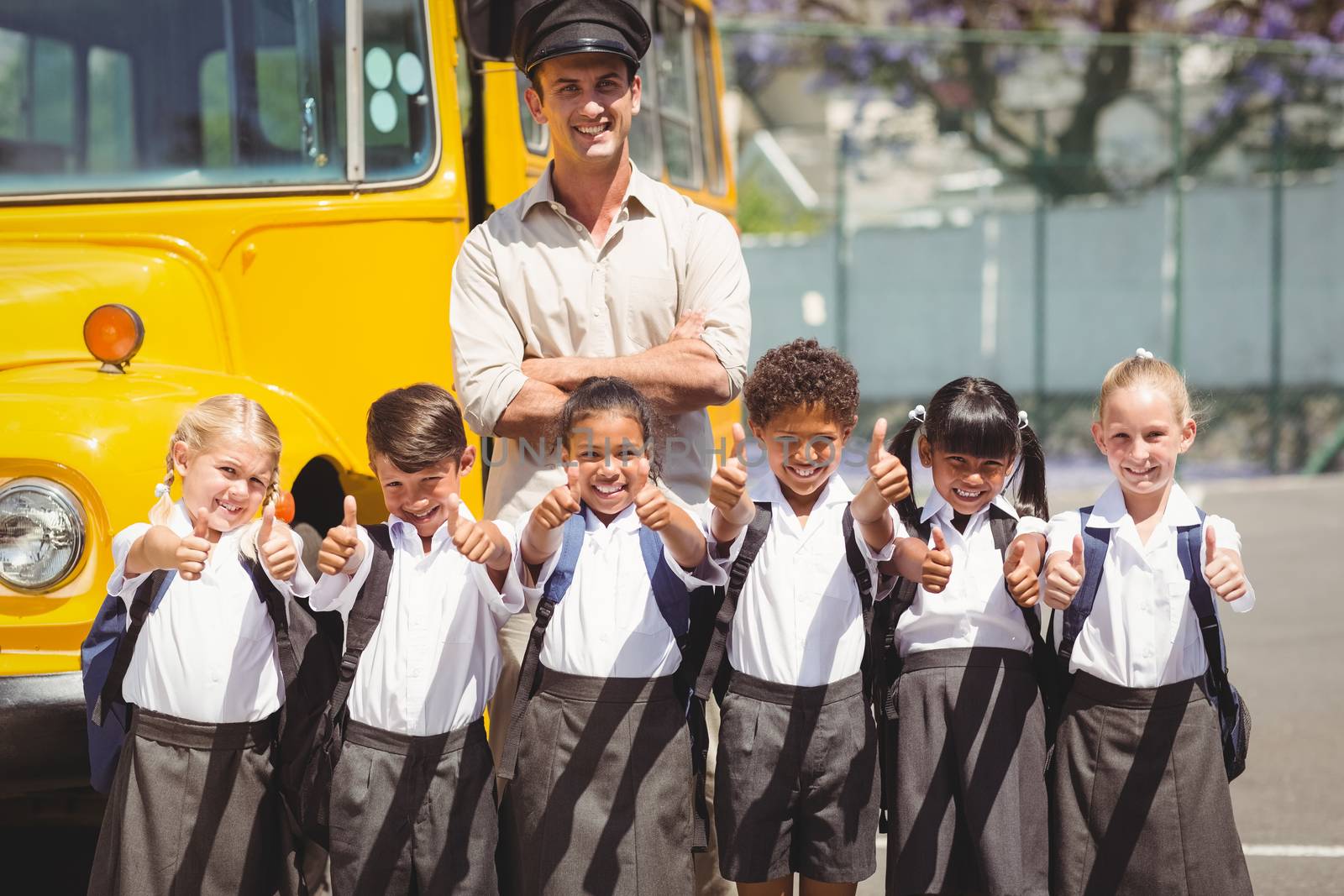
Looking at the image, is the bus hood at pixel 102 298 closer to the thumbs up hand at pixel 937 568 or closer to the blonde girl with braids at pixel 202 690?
the blonde girl with braids at pixel 202 690

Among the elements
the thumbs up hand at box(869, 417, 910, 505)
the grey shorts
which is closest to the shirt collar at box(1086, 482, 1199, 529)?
the thumbs up hand at box(869, 417, 910, 505)

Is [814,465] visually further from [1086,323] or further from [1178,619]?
[1086,323]

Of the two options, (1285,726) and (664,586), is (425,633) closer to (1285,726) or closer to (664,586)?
(664,586)

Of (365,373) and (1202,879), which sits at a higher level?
(365,373)

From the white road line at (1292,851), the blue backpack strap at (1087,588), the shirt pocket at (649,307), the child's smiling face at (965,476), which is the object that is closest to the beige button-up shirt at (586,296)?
the shirt pocket at (649,307)

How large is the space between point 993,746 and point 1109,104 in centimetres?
1047

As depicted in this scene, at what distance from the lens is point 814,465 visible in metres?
2.85

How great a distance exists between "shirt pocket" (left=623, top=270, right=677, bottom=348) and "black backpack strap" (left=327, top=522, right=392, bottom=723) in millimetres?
813

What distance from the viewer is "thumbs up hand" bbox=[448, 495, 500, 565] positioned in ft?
8.74

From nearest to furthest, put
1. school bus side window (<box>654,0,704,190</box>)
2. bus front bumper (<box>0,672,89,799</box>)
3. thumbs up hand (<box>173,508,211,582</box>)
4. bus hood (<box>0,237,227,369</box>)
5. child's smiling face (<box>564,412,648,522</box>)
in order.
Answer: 1. thumbs up hand (<box>173,508,211,582</box>)
2. child's smiling face (<box>564,412,648,522</box>)
3. bus front bumper (<box>0,672,89,799</box>)
4. bus hood (<box>0,237,227,369</box>)
5. school bus side window (<box>654,0,704,190</box>)

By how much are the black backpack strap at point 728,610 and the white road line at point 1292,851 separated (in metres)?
1.60

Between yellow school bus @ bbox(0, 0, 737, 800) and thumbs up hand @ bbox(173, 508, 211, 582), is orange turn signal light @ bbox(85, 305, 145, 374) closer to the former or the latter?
yellow school bus @ bbox(0, 0, 737, 800)

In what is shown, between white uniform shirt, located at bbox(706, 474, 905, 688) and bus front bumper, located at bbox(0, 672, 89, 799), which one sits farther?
bus front bumper, located at bbox(0, 672, 89, 799)

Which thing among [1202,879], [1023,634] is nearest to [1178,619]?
[1023,634]
